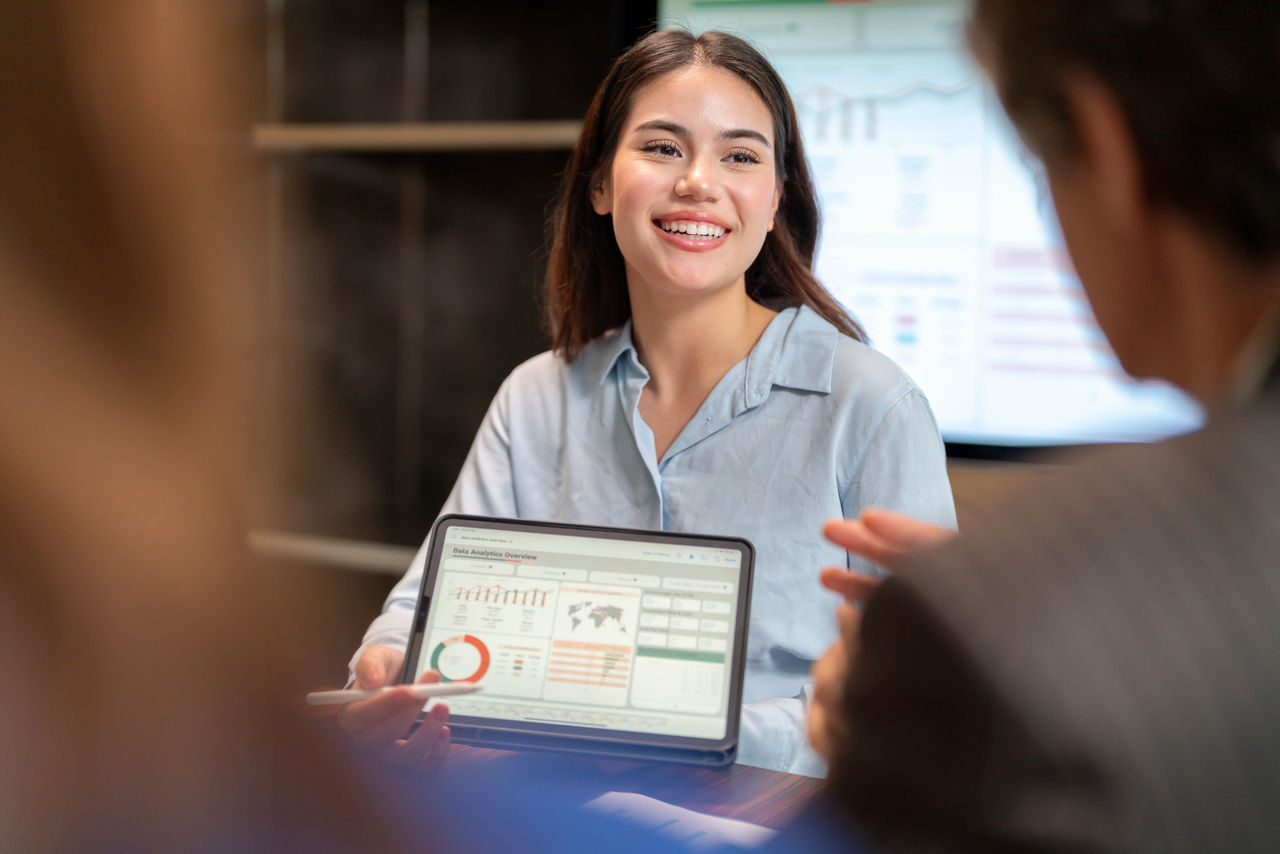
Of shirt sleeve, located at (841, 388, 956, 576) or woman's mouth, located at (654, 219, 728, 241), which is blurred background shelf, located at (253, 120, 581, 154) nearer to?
woman's mouth, located at (654, 219, 728, 241)

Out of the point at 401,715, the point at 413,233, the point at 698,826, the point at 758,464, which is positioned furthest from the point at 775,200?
the point at 413,233

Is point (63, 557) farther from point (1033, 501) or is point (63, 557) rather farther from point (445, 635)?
point (445, 635)

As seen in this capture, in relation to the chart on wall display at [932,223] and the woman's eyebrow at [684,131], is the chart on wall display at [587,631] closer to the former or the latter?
the woman's eyebrow at [684,131]

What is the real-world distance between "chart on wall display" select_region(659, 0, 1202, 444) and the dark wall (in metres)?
0.60

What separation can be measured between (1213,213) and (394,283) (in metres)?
2.56

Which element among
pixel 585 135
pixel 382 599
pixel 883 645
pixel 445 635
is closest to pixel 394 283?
pixel 382 599

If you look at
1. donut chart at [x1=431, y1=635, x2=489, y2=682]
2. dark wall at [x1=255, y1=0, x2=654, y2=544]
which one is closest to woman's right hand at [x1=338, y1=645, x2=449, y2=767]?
donut chart at [x1=431, y1=635, x2=489, y2=682]

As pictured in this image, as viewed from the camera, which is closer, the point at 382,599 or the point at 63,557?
the point at 63,557

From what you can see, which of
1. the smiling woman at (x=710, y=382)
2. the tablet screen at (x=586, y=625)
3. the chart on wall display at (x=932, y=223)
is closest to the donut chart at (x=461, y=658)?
the tablet screen at (x=586, y=625)

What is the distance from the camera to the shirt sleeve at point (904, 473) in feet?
4.06

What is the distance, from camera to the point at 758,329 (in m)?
1.41

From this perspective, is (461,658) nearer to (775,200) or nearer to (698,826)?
(698,826)

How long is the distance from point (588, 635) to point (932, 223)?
56.3 inches

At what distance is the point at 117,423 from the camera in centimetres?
20
